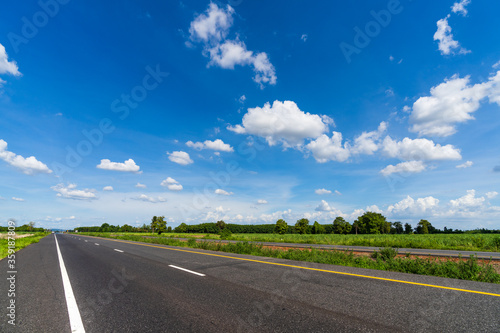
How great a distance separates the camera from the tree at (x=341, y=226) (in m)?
98.1

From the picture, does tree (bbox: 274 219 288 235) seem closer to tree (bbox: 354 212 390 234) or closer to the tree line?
the tree line

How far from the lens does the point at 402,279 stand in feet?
21.0

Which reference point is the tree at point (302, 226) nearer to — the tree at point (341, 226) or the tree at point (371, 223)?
the tree at point (341, 226)

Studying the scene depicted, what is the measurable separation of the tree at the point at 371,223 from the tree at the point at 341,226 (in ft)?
15.2

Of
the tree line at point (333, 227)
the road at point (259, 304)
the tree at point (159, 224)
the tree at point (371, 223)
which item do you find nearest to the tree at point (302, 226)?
the tree line at point (333, 227)

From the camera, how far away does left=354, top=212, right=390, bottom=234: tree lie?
292 ft

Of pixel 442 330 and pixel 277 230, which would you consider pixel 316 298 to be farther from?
pixel 277 230

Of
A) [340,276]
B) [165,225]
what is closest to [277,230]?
[165,225]

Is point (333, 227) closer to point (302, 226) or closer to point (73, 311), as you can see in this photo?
point (302, 226)

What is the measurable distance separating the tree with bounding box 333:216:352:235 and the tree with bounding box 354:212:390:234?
4.63m

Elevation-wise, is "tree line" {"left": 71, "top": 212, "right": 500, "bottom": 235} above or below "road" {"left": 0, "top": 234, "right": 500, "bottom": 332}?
below

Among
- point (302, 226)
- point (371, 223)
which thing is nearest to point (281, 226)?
point (302, 226)

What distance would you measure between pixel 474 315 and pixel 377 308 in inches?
56.3

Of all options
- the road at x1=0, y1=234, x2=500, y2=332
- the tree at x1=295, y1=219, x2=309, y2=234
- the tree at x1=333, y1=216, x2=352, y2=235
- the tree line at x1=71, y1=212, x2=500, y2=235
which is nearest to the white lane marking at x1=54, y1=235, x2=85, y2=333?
the road at x1=0, y1=234, x2=500, y2=332
